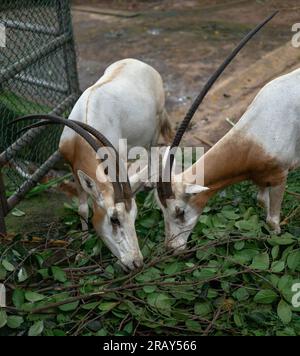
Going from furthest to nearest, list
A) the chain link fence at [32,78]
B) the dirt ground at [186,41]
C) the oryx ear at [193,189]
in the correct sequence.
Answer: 1. the dirt ground at [186,41]
2. the chain link fence at [32,78]
3. the oryx ear at [193,189]

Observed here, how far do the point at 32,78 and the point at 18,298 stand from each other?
284 centimetres

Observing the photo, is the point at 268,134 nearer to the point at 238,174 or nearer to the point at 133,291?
the point at 238,174

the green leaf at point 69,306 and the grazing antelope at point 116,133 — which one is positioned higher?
the grazing antelope at point 116,133

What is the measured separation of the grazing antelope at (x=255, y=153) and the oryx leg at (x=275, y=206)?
1cm

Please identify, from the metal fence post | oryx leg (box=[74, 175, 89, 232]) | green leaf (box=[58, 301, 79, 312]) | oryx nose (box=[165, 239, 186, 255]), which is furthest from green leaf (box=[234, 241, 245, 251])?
the metal fence post

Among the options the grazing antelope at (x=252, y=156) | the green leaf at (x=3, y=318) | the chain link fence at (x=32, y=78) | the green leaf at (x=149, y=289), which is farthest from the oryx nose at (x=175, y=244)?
the chain link fence at (x=32, y=78)

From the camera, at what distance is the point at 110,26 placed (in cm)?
1130

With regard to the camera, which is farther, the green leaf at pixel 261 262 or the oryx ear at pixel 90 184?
the oryx ear at pixel 90 184

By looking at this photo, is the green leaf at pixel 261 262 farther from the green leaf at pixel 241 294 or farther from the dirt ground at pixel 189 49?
the dirt ground at pixel 189 49

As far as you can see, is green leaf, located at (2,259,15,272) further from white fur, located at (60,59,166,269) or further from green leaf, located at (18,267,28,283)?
white fur, located at (60,59,166,269)

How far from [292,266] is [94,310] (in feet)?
4.65

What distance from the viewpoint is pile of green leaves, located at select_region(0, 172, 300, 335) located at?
3.91 m

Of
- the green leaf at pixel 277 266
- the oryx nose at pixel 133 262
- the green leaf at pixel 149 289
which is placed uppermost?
the oryx nose at pixel 133 262

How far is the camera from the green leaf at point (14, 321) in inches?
153
